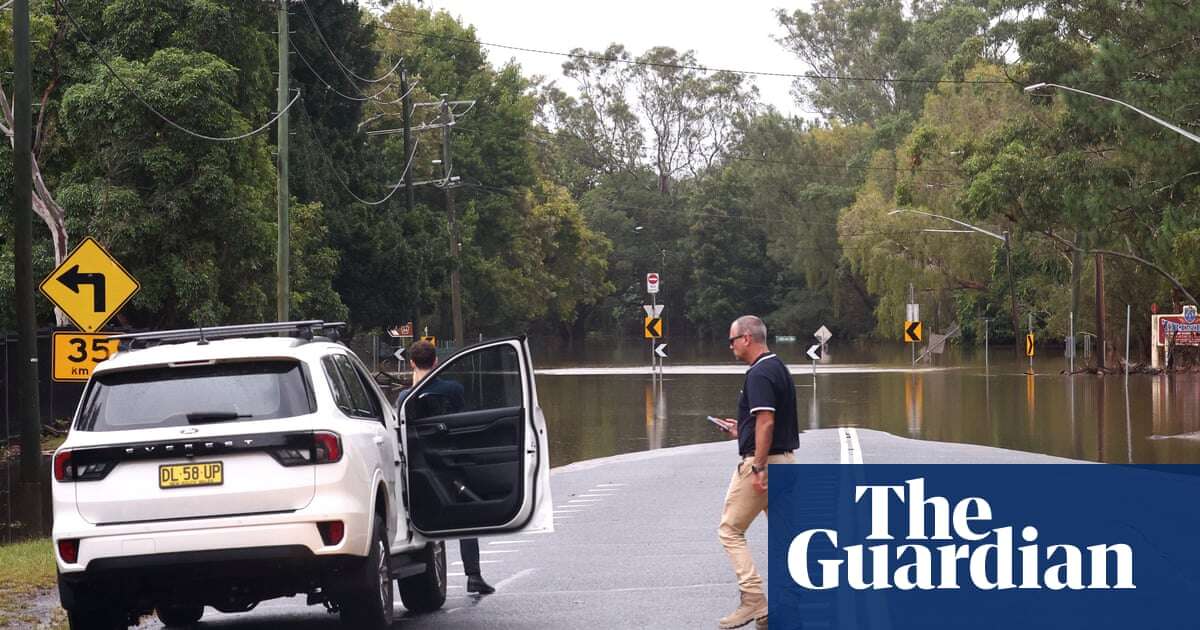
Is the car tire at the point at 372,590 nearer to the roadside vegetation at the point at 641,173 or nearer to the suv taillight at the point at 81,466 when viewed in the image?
the suv taillight at the point at 81,466

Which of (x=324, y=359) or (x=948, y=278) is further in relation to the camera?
(x=948, y=278)

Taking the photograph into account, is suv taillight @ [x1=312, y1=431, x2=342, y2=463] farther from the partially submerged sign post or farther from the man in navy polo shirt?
the partially submerged sign post

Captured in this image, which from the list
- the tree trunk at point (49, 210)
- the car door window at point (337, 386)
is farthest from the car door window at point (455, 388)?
the tree trunk at point (49, 210)

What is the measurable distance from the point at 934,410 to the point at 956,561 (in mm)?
32650

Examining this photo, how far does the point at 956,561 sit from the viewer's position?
11617 millimetres

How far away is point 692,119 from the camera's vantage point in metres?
136

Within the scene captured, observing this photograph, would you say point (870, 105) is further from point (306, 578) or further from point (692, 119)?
point (306, 578)

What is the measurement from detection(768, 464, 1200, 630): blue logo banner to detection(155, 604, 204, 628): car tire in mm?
3693

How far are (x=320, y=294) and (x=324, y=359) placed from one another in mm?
40393

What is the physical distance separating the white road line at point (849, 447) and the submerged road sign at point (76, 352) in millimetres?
10122

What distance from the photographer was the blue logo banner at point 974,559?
32.6 feet

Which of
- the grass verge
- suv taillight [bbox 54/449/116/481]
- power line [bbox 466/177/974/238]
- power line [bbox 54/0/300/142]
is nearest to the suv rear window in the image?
suv taillight [bbox 54/449/116/481]

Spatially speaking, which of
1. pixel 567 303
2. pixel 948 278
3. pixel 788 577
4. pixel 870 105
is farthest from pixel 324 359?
pixel 870 105

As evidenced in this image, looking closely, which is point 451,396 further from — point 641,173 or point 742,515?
point 641,173
